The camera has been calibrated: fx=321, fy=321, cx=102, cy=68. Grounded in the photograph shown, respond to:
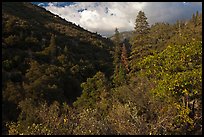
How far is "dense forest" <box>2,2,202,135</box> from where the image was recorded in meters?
12.0

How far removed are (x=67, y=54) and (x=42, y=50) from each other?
319cm

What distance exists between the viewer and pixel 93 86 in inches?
1059

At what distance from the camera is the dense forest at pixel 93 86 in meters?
12.0

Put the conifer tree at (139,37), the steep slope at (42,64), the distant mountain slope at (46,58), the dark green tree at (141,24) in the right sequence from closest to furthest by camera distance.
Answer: the steep slope at (42,64), the distant mountain slope at (46,58), the conifer tree at (139,37), the dark green tree at (141,24)

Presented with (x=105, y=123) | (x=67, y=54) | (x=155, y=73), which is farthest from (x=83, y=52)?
(x=105, y=123)

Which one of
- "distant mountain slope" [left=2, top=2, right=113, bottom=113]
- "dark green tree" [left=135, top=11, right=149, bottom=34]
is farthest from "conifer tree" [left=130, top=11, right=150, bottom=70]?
"distant mountain slope" [left=2, top=2, right=113, bottom=113]

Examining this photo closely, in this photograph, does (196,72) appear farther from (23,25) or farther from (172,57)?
(23,25)

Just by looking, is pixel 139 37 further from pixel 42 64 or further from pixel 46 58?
pixel 42 64

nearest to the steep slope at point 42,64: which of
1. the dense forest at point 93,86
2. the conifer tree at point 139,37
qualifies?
the dense forest at point 93,86

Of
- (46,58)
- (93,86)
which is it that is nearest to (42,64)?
(46,58)

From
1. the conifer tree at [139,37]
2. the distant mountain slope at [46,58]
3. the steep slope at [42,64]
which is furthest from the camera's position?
the conifer tree at [139,37]

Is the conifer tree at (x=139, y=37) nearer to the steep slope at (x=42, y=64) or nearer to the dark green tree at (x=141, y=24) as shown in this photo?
the dark green tree at (x=141, y=24)

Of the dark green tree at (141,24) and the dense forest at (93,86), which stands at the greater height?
the dark green tree at (141,24)

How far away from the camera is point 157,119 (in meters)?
12.6
